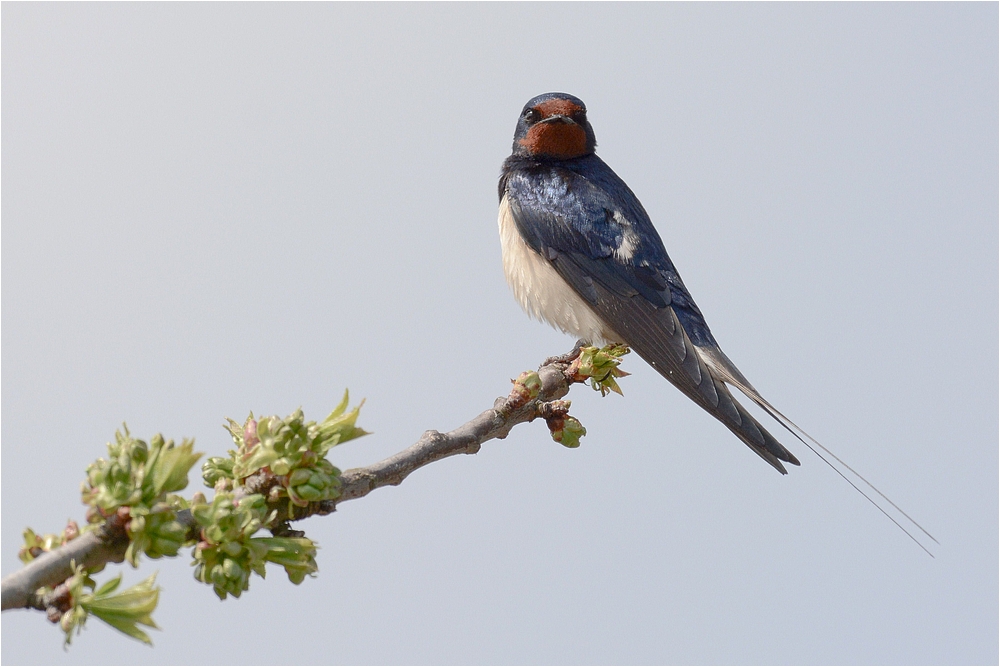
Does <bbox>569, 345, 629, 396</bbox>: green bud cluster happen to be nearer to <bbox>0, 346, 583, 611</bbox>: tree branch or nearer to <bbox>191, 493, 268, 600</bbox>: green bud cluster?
<bbox>0, 346, 583, 611</bbox>: tree branch

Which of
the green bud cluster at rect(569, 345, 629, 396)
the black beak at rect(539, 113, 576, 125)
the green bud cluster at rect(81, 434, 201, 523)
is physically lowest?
the green bud cluster at rect(81, 434, 201, 523)

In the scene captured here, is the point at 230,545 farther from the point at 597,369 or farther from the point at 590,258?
the point at 590,258

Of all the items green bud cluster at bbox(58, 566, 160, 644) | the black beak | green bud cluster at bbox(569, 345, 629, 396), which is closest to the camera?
green bud cluster at bbox(58, 566, 160, 644)

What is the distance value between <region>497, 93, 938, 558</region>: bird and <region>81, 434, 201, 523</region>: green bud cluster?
1.95 meters

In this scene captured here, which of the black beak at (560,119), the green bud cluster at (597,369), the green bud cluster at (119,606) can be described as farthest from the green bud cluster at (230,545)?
the black beak at (560,119)

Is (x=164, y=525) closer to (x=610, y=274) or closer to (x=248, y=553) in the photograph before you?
(x=248, y=553)

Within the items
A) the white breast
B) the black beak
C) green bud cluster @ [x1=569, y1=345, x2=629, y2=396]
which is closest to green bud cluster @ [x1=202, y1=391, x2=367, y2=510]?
green bud cluster @ [x1=569, y1=345, x2=629, y2=396]

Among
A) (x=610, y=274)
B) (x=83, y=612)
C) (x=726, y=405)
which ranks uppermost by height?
(x=610, y=274)

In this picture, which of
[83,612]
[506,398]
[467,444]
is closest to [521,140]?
[506,398]

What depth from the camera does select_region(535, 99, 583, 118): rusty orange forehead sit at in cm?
359

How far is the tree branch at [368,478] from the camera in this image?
A: 1.08 metres

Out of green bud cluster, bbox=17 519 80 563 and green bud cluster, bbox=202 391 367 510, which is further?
green bud cluster, bbox=202 391 367 510

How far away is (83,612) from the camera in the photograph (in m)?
1.08

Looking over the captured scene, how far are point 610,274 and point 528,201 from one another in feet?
1.58
